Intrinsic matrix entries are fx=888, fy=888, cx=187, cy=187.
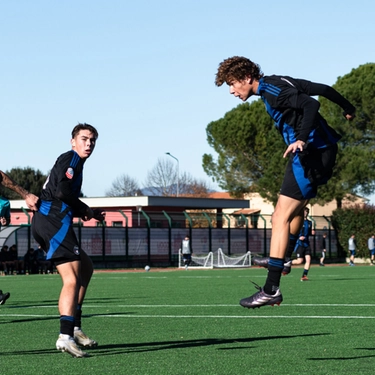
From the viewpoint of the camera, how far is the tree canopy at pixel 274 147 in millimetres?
57719

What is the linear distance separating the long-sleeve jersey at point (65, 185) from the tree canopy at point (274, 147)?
49.5 metres

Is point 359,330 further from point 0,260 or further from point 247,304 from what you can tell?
point 0,260

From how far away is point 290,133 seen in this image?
782 centimetres

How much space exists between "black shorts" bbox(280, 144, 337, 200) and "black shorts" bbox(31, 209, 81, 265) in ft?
6.89

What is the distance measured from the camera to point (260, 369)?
6.93 m

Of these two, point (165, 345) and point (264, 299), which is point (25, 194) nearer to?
point (165, 345)

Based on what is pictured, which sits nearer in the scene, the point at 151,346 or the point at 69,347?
the point at 69,347

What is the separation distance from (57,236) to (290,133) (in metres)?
2.36

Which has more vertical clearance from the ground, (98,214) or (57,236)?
(98,214)

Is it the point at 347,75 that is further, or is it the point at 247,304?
the point at 347,75

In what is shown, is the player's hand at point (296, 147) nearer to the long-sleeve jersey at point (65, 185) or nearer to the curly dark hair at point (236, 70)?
the curly dark hair at point (236, 70)

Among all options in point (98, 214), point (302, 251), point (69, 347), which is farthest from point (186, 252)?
point (69, 347)

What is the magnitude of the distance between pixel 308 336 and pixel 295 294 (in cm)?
858

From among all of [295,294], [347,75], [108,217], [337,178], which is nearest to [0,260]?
[108,217]
